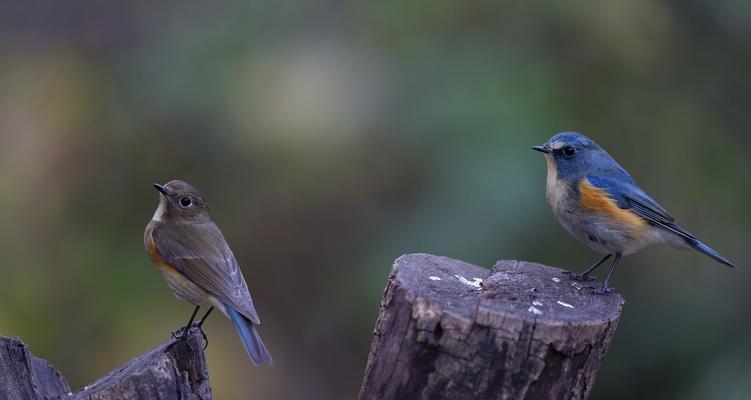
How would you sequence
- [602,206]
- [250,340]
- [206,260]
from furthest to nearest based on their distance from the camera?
[602,206] → [206,260] → [250,340]

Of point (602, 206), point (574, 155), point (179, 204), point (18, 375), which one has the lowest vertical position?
point (18, 375)

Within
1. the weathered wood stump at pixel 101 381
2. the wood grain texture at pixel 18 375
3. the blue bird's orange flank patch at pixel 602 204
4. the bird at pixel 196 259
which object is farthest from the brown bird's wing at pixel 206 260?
the blue bird's orange flank patch at pixel 602 204

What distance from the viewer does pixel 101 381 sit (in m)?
3.09

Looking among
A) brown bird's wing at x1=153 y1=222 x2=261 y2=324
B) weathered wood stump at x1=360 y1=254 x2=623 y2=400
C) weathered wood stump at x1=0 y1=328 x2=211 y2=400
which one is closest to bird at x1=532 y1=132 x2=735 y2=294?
weathered wood stump at x1=360 y1=254 x2=623 y2=400

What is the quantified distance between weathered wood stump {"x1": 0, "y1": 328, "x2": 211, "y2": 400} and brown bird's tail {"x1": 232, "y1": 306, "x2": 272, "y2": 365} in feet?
1.33

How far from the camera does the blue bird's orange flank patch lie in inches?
168

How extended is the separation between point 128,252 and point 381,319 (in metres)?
3.08

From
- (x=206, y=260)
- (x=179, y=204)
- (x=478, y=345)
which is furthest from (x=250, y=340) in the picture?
(x=478, y=345)

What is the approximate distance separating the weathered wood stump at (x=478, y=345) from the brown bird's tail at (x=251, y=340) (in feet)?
2.14

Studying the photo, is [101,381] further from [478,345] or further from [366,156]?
[366,156]

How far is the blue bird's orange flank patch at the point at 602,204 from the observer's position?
4.26 meters

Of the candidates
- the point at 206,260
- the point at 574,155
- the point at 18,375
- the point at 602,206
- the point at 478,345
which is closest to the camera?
the point at 478,345

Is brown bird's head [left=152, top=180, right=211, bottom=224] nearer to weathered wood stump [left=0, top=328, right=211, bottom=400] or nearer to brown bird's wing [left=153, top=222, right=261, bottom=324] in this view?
brown bird's wing [left=153, top=222, right=261, bottom=324]

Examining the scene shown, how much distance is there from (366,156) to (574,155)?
1.82 meters
